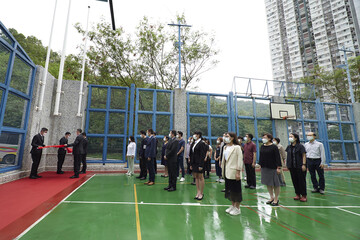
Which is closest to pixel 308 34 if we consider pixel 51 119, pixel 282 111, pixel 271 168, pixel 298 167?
pixel 282 111

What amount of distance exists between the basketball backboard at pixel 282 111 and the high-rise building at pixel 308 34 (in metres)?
42.4

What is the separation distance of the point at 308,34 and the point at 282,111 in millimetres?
56673

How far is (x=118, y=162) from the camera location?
Result: 30.6 feet

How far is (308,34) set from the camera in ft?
169

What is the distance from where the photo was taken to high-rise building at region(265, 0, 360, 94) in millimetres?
43469

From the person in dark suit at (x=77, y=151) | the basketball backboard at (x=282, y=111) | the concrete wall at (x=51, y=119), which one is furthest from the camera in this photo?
the basketball backboard at (x=282, y=111)

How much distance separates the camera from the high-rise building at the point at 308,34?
4347cm

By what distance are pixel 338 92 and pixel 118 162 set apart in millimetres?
24304

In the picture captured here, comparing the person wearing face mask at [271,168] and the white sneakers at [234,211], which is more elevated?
the person wearing face mask at [271,168]

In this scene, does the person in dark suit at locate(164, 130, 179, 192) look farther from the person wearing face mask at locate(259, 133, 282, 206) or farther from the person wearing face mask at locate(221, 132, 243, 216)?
the person wearing face mask at locate(259, 133, 282, 206)

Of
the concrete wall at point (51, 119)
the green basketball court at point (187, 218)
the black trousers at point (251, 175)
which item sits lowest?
the green basketball court at point (187, 218)

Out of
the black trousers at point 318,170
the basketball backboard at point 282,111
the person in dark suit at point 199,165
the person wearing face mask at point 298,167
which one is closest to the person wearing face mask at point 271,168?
the person wearing face mask at point 298,167

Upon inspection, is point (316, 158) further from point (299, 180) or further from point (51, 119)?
point (51, 119)

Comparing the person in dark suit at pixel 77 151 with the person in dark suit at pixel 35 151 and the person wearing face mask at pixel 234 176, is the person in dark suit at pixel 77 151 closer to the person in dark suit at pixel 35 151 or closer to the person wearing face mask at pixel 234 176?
the person in dark suit at pixel 35 151
